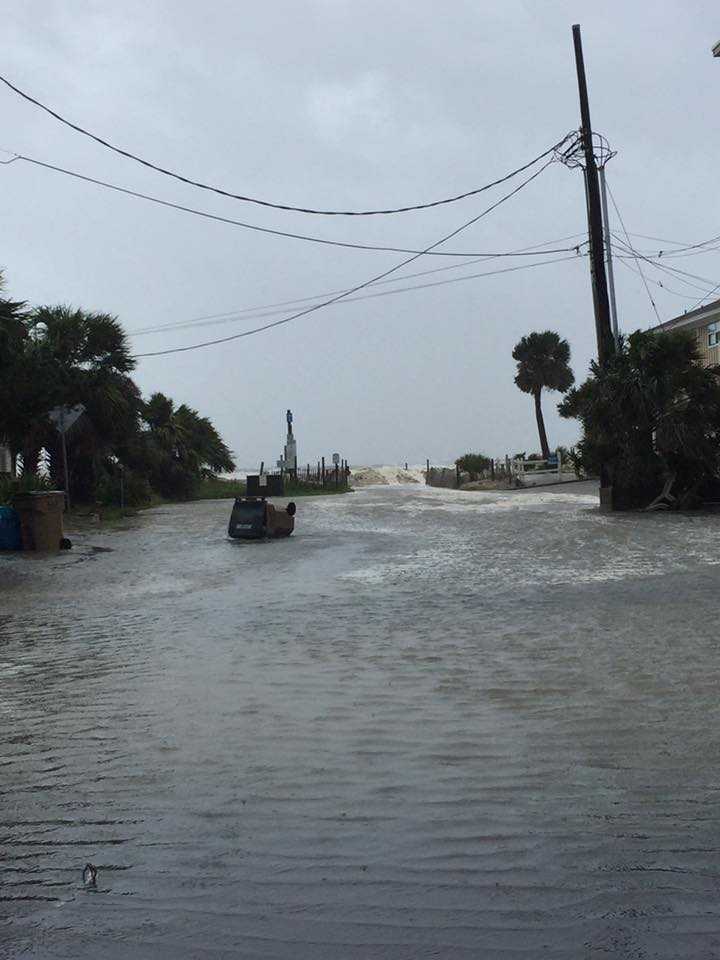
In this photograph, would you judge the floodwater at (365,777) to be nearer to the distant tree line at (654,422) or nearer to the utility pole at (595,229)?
the distant tree line at (654,422)

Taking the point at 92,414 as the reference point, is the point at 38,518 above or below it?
below

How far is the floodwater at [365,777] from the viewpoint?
10.9ft

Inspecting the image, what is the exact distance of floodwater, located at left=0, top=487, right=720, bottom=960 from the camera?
333cm

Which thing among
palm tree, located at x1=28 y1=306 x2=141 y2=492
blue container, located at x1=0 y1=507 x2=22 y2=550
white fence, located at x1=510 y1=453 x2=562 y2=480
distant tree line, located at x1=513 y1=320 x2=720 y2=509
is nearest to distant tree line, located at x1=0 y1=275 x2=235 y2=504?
palm tree, located at x1=28 y1=306 x2=141 y2=492

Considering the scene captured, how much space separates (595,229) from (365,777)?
25.0 metres

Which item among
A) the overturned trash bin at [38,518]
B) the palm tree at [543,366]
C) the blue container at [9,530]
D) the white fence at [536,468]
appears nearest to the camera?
the overturned trash bin at [38,518]

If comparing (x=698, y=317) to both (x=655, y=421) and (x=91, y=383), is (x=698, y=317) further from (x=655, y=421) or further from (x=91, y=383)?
(x=91, y=383)

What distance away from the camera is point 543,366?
65375 mm

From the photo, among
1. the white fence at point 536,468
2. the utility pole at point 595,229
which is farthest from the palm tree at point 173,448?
the utility pole at point 595,229

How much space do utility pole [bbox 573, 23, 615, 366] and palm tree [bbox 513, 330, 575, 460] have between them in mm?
36820

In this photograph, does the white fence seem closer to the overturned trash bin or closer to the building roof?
the building roof

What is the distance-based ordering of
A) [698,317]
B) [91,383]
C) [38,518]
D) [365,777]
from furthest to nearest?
[698,317]
[91,383]
[38,518]
[365,777]

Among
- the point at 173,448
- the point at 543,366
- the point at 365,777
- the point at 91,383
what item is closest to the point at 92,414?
the point at 91,383

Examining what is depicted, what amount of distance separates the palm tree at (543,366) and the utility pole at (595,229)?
36820 mm
